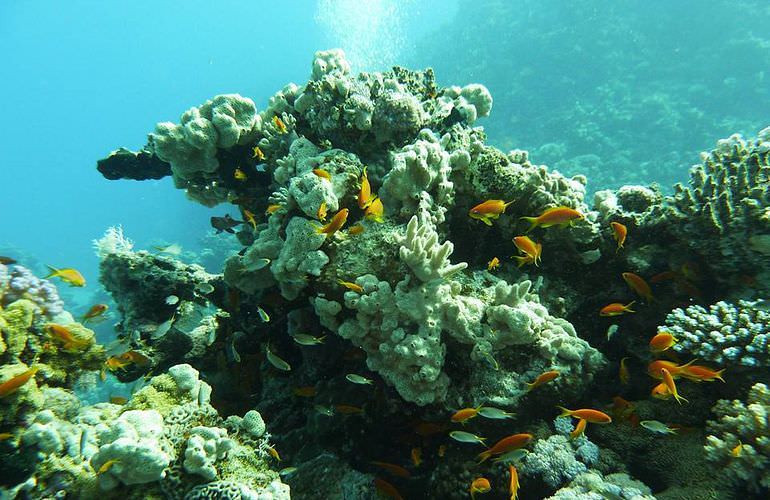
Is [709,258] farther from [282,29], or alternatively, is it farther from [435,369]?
[282,29]

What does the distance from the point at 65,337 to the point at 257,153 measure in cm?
358

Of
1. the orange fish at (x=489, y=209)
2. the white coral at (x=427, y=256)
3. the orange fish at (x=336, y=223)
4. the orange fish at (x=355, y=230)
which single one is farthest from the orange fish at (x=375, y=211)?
the orange fish at (x=489, y=209)

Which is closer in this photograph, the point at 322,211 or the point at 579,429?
the point at 579,429

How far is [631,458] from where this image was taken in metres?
3.46

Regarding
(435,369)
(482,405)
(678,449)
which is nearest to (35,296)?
(435,369)

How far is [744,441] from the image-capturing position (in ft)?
9.39

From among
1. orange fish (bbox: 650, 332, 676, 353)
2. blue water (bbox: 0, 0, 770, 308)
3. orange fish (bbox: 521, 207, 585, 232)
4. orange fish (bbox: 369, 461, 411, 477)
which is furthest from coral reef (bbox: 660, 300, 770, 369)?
blue water (bbox: 0, 0, 770, 308)

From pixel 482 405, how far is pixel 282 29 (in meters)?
148

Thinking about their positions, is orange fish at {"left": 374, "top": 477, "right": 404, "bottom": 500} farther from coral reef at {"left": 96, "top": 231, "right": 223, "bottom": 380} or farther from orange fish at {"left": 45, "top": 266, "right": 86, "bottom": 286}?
orange fish at {"left": 45, "top": 266, "right": 86, "bottom": 286}

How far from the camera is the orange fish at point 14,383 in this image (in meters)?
2.45

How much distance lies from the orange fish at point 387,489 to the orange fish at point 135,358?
11.0 ft

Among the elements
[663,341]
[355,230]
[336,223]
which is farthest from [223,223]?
[663,341]

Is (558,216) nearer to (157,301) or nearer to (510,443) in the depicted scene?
(510,443)

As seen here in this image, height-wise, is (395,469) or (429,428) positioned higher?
(429,428)
